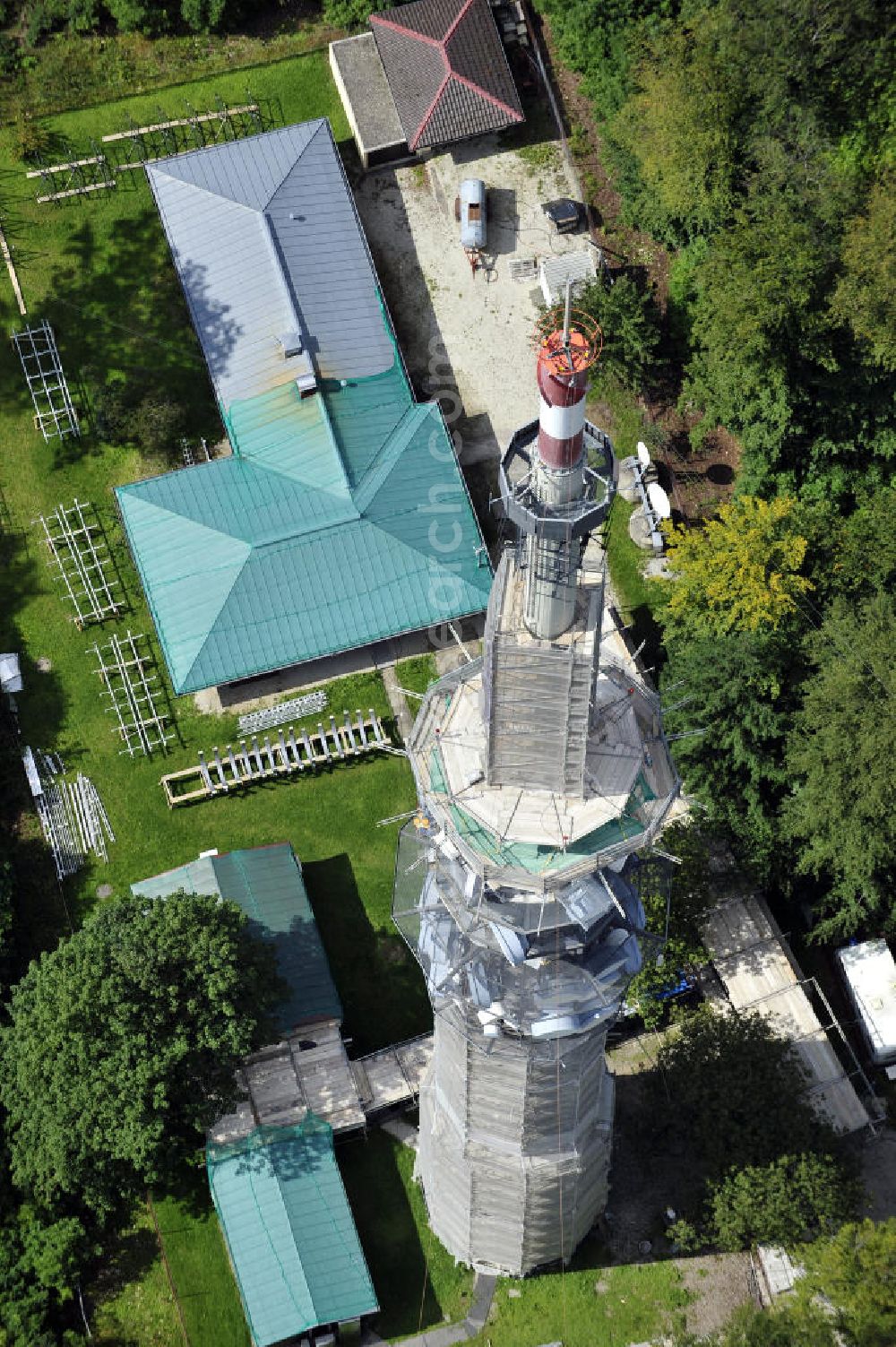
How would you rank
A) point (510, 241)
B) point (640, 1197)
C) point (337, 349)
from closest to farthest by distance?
point (640, 1197), point (337, 349), point (510, 241)

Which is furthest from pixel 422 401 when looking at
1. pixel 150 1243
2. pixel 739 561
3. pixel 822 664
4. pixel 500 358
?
pixel 150 1243

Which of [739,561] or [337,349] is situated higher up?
[337,349]

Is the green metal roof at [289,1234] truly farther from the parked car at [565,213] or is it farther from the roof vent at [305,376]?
the parked car at [565,213]

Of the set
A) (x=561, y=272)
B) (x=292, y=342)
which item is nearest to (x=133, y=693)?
(x=292, y=342)

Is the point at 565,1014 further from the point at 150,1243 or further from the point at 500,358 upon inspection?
the point at 500,358

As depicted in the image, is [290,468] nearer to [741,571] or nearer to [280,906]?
[280,906]

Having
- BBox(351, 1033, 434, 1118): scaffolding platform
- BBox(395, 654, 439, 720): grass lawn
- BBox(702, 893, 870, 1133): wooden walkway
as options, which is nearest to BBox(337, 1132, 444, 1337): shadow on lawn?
BBox(351, 1033, 434, 1118): scaffolding platform

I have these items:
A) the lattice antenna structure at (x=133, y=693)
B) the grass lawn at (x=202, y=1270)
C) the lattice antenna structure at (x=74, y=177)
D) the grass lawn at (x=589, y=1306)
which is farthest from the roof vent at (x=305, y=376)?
the grass lawn at (x=589, y=1306)
